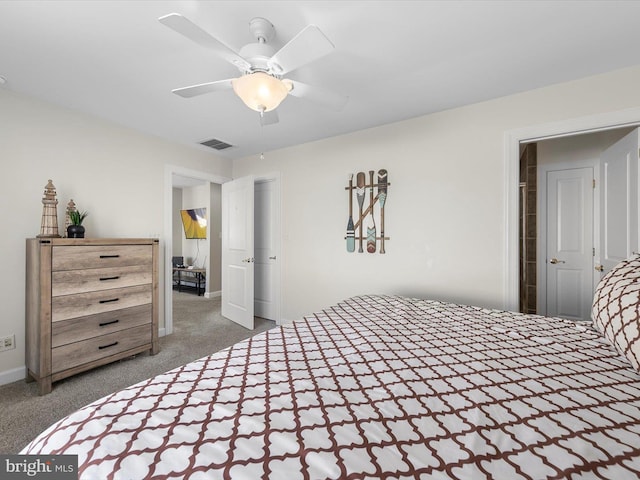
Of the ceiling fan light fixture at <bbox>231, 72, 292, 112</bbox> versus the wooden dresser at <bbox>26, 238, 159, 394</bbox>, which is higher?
the ceiling fan light fixture at <bbox>231, 72, 292, 112</bbox>

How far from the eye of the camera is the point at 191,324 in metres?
3.80

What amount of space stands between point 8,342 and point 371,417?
307 cm

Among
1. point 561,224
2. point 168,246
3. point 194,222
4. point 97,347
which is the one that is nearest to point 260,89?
point 97,347

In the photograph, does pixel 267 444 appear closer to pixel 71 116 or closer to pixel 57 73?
pixel 57 73

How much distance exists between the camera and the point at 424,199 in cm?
284

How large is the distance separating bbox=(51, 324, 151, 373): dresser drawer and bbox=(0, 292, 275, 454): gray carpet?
16 cm

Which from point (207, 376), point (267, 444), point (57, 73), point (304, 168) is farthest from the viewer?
point (304, 168)

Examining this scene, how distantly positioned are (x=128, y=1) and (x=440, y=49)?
176 cm

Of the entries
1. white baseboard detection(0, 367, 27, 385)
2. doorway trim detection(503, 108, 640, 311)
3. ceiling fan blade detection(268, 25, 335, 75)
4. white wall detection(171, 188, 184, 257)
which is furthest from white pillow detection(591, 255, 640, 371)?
→ white wall detection(171, 188, 184, 257)

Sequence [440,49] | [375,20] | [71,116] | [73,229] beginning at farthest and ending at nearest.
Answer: [71,116]
[73,229]
[440,49]
[375,20]

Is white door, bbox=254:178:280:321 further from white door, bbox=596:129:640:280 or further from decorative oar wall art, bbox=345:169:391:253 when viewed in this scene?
white door, bbox=596:129:640:280

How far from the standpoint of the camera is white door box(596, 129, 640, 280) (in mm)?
2125

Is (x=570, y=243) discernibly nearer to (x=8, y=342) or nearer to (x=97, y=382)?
(x=97, y=382)

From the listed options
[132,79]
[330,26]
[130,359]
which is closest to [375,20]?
[330,26]
